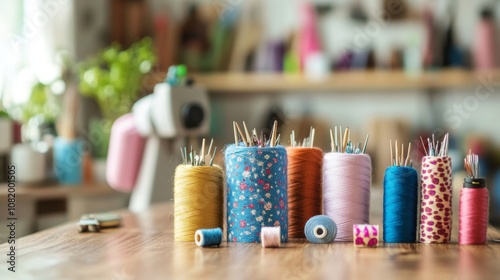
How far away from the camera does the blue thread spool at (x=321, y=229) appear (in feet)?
5.95

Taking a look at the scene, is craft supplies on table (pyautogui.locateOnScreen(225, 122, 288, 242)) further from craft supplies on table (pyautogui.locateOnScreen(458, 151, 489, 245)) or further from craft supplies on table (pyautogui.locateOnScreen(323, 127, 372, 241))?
craft supplies on table (pyautogui.locateOnScreen(458, 151, 489, 245))

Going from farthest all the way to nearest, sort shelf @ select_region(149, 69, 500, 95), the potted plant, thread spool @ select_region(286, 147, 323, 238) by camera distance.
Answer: shelf @ select_region(149, 69, 500, 95)
the potted plant
thread spool @ select_region(286, 147, 323, 238)

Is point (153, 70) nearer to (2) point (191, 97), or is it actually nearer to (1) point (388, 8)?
(1) point (388, 8)

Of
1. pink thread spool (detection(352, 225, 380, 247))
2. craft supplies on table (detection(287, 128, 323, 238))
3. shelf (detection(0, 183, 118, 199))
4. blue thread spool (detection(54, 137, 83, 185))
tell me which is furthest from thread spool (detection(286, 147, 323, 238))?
blue thread spool (detection(54, 137, 83, 185))

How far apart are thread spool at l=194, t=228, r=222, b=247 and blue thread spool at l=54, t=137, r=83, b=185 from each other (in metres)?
2.71

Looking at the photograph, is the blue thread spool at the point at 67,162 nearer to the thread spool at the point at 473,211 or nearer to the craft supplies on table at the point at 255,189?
the craft supplies on table at the point at 255,189

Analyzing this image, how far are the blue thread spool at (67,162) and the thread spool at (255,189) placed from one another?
270 cm

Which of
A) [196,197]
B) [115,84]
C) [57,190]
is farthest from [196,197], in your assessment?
[115,84]

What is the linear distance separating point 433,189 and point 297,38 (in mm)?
3843

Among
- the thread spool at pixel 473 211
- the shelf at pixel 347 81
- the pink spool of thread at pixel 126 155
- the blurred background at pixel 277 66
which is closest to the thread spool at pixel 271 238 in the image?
the thread spool at pixel 473 211

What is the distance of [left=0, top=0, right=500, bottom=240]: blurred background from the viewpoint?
479cm

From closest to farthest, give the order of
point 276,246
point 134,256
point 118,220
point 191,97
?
1. point 134,256
2. point 276,246
3. point 118,220
4. point 191,97

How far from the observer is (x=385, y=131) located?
5.40m

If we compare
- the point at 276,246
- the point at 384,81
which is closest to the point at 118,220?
the point at 276,246
